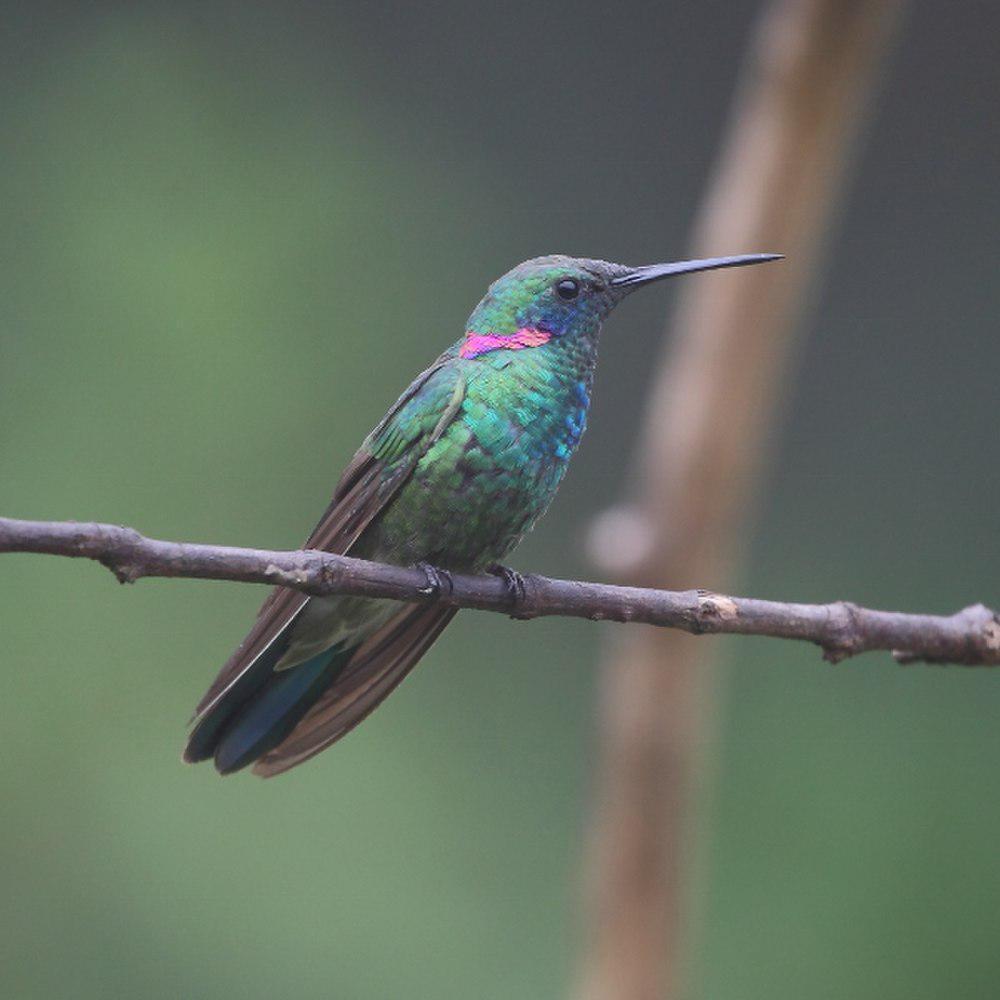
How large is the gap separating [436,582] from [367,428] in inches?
140

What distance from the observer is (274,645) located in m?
2.45

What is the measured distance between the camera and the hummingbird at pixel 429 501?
2418mm

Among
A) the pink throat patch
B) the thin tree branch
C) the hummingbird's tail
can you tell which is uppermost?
the pink throat patch

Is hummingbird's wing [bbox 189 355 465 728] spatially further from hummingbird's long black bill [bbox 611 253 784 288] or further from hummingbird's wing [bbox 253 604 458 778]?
hummingbird's long black bill [bbox 611 253 784 288]

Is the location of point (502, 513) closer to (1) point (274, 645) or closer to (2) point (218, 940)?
(1) point (274, 645)

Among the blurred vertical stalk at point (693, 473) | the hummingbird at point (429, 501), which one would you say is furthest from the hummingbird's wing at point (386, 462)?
the blurred vertical stalk at point (693, 473)

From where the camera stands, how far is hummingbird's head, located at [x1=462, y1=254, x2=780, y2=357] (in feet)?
8.33

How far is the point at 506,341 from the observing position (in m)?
2.54

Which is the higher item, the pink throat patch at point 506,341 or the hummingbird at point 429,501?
the pink throat patch at point 506,341

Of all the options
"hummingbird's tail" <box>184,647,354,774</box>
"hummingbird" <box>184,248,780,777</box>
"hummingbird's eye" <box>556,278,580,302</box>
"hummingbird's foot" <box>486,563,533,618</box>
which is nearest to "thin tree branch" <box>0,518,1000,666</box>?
"hummingbird's foot" <box>486,563,533,618</box>

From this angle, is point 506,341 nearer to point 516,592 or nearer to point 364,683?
point 516,592

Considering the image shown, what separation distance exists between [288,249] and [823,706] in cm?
285

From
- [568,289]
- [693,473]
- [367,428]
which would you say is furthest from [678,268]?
[367,428]

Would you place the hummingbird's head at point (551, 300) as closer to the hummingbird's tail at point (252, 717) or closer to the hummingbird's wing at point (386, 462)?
the hummingbird's wing at point (386, 462)
